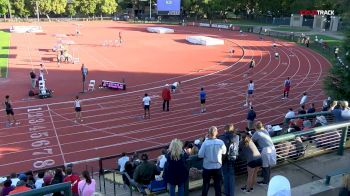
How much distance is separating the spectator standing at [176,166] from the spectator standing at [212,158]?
37cm

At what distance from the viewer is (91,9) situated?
83250 millimetres

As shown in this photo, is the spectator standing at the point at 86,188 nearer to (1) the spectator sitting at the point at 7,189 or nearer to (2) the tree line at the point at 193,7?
(1) the spectator sitting at the point at 7,189

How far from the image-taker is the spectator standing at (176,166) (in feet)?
21.3

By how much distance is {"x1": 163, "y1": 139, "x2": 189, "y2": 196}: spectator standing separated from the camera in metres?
6.49

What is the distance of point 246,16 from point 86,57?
51948 millimetres

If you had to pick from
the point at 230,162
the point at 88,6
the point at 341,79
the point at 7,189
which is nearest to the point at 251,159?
the point at 230,162

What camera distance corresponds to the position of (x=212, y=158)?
22.1 ft

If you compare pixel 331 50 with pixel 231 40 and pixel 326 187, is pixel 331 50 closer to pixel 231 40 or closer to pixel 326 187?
pixel 231 40

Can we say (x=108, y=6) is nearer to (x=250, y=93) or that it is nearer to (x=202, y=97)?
(x=250, y=93)

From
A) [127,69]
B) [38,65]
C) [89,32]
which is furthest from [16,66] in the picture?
[89,32]

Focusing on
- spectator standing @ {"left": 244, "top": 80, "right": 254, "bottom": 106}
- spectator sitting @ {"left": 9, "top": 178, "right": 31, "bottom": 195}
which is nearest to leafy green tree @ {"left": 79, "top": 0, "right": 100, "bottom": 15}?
spectator standing @ {"left": 244, "top": 80, "right": 254, "bottom": 106}

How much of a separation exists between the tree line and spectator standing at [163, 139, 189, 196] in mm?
70647

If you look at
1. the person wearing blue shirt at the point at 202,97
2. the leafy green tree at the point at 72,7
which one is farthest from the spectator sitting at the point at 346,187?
the leafy green tree at the point at 72,7

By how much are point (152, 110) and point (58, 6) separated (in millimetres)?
65523
